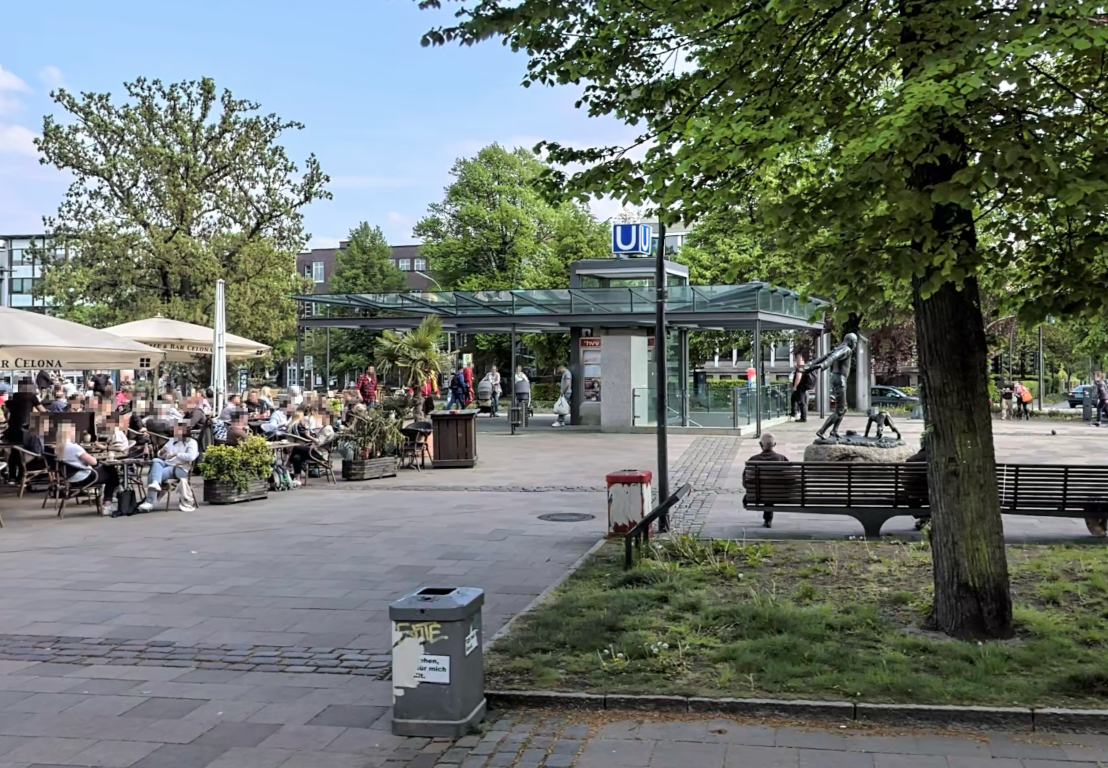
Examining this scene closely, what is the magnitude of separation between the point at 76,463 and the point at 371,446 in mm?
4935

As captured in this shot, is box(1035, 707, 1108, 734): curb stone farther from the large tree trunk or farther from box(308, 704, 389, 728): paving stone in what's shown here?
box(308, 704, 389, 728): paving stone

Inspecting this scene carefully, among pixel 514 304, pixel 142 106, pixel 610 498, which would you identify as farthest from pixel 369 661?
pixel 142 106

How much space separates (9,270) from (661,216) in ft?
354

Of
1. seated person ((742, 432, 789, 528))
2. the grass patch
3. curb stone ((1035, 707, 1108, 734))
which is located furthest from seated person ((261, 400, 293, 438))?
curb stone ((1035, 707, 1108, 734))

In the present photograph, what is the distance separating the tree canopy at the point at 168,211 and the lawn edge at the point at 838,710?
30851 mm

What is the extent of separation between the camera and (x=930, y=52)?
5.50m

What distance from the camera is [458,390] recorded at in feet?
93.7

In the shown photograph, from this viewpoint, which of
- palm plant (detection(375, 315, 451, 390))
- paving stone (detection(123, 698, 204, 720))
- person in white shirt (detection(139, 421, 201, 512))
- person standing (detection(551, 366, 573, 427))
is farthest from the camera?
person standing (detection(551, 366, 573, 427))

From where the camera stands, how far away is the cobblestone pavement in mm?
4316

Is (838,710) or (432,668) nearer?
(432,668)

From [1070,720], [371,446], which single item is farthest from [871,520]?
[371,446]

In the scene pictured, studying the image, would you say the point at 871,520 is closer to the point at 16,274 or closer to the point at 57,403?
the point at 57,403

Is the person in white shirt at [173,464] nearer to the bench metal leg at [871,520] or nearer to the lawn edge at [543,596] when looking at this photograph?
the lawn edge at [543,596]

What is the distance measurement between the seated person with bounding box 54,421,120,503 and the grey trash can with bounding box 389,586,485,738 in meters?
8.83
